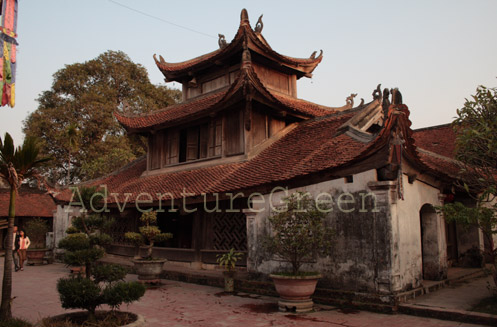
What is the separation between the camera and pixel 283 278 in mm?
7648

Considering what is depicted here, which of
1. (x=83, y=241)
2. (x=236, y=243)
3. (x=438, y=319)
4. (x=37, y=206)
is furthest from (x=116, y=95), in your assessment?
(x=438, y=319)

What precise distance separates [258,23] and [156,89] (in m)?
Result: 19.6

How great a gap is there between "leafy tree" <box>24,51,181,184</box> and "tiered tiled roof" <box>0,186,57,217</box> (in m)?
1.53

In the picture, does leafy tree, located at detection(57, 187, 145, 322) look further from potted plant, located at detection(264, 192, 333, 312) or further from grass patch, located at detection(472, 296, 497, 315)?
grass patch, located at detection(472, 296, 497, 315)

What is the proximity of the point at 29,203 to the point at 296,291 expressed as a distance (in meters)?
25.0

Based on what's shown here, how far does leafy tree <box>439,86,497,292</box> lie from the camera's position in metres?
7.36

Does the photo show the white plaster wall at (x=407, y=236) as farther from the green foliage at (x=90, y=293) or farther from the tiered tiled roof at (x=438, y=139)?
the tiered tiled roof at (x=438, y=139)

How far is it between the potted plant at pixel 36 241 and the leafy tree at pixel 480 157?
637 inches

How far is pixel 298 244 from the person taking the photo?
7641mm

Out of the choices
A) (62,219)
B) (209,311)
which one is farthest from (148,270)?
(62,219)

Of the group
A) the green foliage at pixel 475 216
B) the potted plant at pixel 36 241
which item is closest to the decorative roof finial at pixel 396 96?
the green foliage at pixel 475 216

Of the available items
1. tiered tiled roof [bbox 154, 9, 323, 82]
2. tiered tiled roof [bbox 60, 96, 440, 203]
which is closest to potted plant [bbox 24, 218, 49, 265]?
tiered tiled roof [bbox 60, 96, 440, 203]

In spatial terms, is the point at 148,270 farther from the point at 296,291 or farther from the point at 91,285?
the point at 91,285

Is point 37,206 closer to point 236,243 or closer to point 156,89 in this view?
point 156,89
